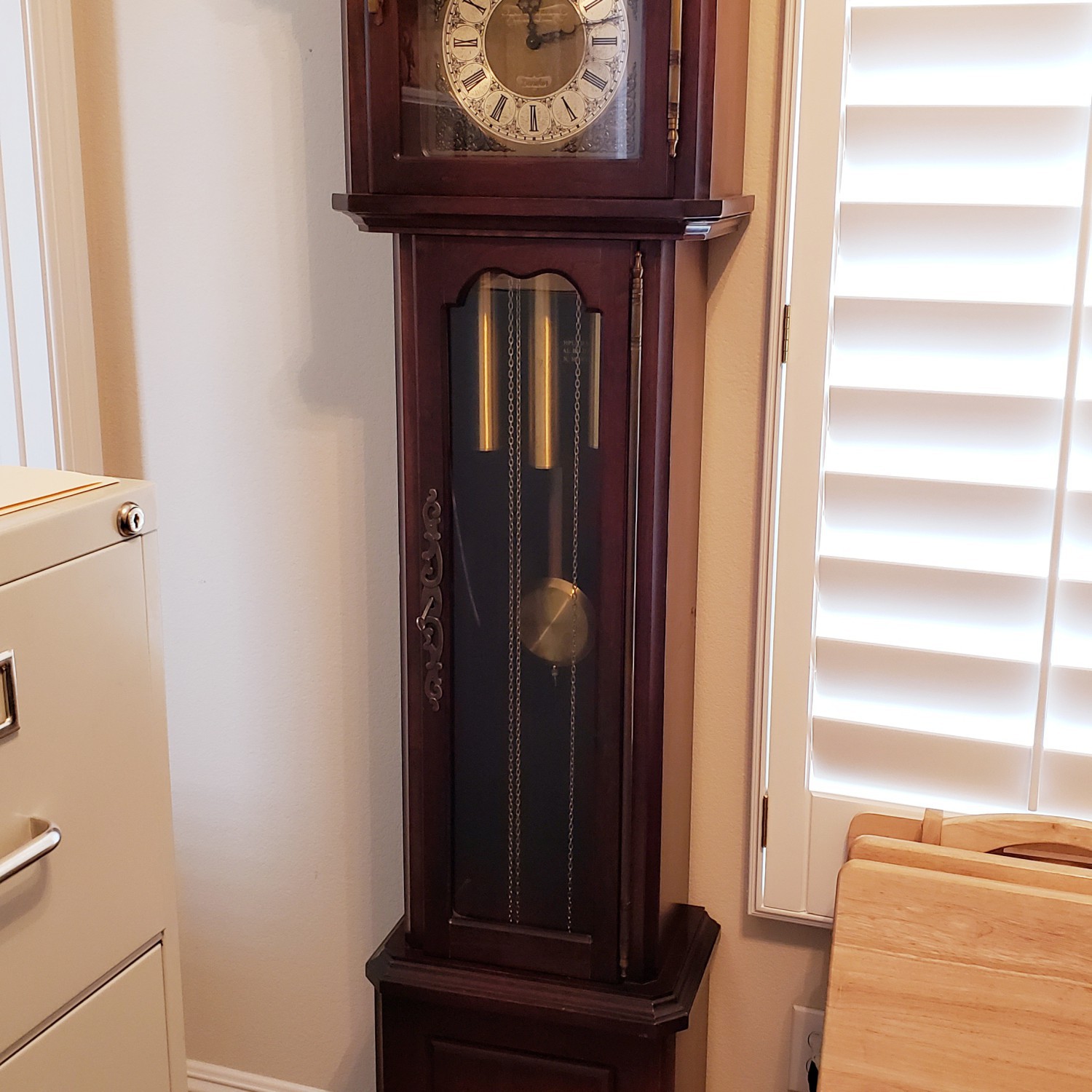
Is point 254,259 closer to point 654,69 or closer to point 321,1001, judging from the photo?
point 654,69

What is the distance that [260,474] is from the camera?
4.98 feet

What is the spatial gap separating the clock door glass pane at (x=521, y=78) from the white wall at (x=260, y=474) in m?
0.30

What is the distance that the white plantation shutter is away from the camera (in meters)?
1.15

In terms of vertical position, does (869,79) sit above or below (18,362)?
above

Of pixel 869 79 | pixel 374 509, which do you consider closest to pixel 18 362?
pixel 374 509

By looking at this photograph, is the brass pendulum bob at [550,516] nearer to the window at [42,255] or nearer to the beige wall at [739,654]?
the beige wall at [739,654]

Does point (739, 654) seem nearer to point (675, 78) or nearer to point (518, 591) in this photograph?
point (518, 591)

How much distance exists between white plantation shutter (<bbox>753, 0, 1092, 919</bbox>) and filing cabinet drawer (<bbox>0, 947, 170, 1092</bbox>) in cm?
70

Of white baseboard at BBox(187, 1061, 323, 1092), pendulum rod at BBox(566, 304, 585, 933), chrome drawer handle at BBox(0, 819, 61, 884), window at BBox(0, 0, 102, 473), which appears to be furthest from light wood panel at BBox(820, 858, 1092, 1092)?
window at BBox(0, 0, 102, 473)

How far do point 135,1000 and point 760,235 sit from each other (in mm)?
914

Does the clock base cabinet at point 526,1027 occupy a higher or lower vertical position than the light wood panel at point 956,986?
lower

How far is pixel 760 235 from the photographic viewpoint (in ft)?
4.22

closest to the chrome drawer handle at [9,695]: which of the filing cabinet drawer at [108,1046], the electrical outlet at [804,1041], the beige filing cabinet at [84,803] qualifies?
the beige filing cabinet at [84,803]

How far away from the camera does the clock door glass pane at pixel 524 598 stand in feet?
3.81
